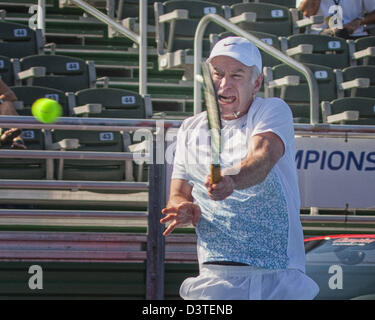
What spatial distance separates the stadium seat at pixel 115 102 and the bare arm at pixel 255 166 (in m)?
5.54

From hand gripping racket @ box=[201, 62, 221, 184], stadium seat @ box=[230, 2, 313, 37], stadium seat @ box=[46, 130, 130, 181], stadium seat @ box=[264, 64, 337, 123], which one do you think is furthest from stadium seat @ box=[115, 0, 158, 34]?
hand gripping racket @ box=[201, 62, 221, 184]

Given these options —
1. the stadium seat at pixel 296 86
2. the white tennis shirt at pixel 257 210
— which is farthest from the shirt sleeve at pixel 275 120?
the stadium seat at pixel 296 86

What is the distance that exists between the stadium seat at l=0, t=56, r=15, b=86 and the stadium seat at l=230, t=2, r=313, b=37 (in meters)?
2.90

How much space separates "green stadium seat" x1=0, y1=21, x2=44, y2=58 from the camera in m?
10.3

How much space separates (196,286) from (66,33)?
8.73 metres

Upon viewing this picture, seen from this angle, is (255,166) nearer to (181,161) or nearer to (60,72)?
(181,161)

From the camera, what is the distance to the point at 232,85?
11.0 feet

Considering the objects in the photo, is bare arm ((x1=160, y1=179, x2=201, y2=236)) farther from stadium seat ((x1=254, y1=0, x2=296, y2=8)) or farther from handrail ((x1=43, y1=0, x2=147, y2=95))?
stadium seat ((x1=254, y1=0, x2=296, y2=8))

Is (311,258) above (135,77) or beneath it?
beneath

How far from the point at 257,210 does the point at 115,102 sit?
589cm

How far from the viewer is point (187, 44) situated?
1065 centimetres
